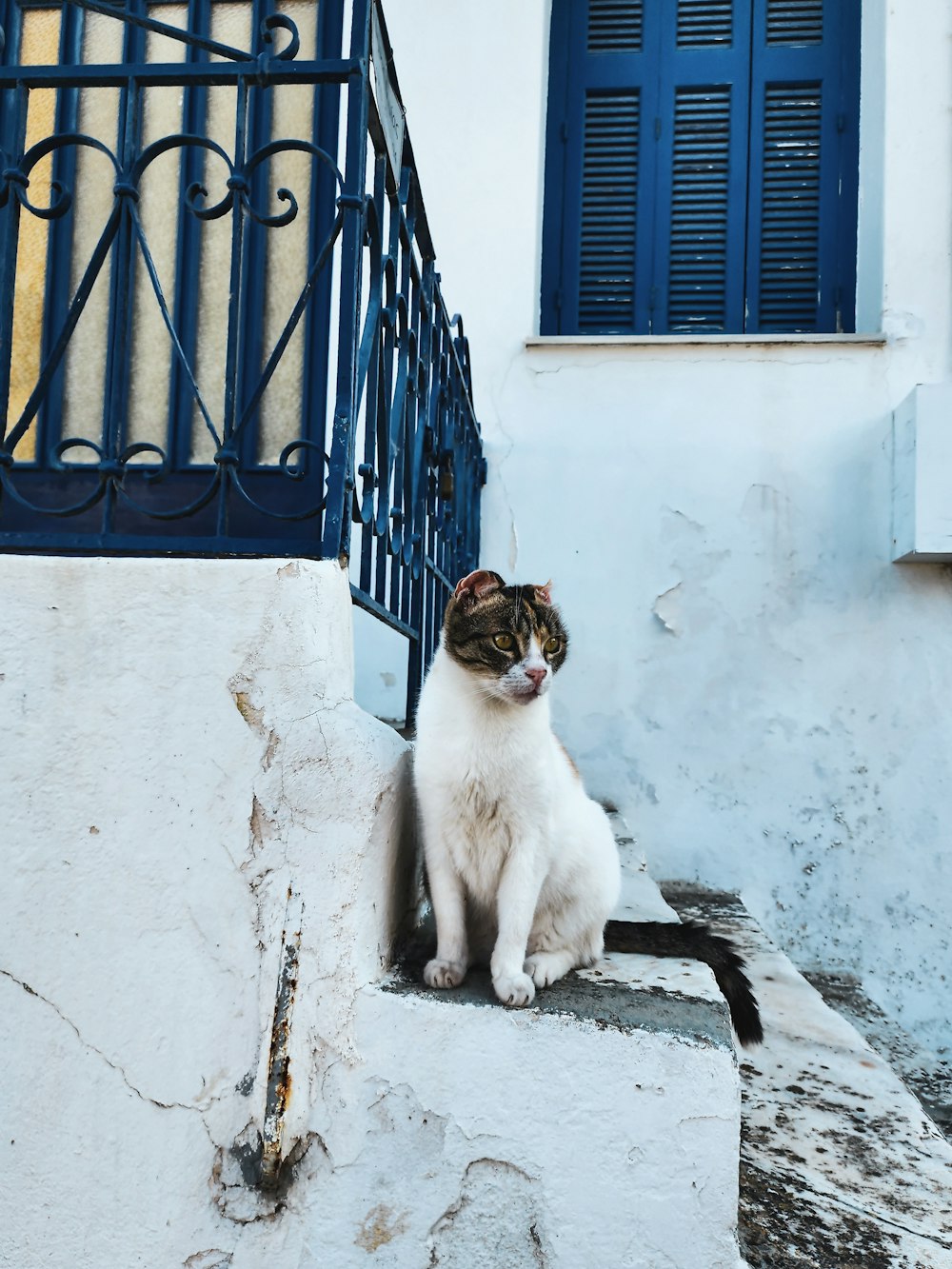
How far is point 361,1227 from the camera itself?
1.39 meters

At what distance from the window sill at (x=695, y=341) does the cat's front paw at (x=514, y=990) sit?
3.02 meters

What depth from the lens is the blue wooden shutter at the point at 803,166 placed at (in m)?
4.11

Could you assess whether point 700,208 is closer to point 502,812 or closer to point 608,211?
point 608,211

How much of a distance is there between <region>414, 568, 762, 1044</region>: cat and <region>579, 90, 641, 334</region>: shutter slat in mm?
2914

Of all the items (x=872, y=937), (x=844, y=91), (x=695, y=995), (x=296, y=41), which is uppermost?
(x=844, y=91)

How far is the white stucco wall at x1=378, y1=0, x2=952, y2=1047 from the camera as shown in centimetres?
358

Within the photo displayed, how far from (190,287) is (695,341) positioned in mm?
2508

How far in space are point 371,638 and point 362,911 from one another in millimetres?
2489

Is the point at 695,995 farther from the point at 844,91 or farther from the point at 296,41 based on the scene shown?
the point at 844,91

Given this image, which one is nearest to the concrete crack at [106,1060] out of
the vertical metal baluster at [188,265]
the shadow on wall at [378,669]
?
the vertical metal baluster at [188,265]

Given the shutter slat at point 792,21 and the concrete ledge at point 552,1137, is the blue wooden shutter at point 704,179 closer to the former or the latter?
the shutter slat at point 792,21

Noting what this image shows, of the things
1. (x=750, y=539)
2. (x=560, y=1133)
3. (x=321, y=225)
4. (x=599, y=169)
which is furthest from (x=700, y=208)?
(x=560, y=1133)

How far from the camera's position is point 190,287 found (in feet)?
6.26

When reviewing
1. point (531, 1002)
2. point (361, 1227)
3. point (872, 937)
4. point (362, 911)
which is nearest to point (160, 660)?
point (362, 911)
